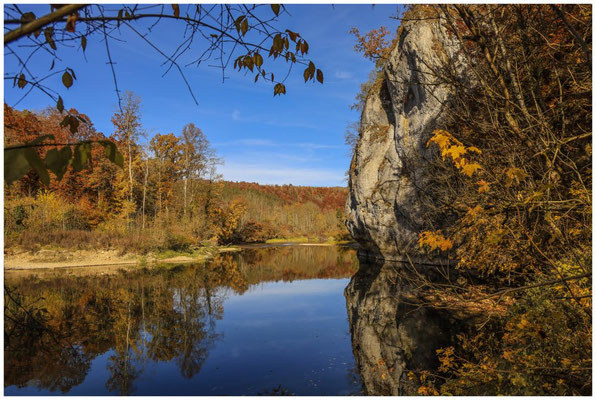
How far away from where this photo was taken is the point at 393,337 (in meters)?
8.19

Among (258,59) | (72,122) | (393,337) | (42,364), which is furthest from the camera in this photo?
(393,337)

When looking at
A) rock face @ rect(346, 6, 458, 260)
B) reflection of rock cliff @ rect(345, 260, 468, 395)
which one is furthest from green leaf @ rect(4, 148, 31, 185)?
rock face @ rect(346, 6, 458, 260)

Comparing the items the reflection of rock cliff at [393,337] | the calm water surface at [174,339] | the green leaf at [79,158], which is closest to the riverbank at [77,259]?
the calm water surface at [174,339]

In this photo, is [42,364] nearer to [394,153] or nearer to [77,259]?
[77,259]

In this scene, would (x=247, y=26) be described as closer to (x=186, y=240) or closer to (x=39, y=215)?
(x=186, y=240)

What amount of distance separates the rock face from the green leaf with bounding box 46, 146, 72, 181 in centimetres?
1628

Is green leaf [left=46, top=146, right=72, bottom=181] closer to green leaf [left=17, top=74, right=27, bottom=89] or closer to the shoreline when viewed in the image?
green leaf [left=17, top=74, right=27, bottom=89]

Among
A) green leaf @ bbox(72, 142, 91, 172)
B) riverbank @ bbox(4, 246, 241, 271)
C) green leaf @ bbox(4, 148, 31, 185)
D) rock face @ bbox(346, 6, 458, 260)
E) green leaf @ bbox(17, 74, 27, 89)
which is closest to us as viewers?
green leaf @ bbox(4, 148, 31, 185)

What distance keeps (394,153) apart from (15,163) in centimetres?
2219

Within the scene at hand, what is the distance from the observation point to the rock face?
17359 millimetres

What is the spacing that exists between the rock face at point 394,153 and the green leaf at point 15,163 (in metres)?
16.4

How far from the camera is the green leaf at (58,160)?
1073 mm

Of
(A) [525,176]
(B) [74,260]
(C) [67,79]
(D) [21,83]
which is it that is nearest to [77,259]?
(B) [74,260]

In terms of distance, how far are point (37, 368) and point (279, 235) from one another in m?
51.5
